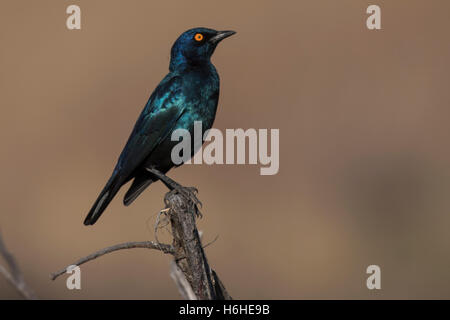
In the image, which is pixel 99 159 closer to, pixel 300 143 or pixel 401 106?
pixel 300 143

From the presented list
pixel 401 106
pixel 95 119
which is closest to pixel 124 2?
pixel 95 119

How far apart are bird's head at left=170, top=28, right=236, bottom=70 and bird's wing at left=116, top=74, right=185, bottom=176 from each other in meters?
0.48

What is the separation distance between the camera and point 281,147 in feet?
34.6

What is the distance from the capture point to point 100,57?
1164 cm

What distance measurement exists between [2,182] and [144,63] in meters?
3.05

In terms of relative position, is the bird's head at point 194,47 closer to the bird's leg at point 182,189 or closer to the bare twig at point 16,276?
the bird's leg at point 182,189

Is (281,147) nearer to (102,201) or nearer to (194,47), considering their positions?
(194,47)

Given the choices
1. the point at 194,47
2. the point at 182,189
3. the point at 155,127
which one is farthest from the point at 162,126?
the point at 194,47

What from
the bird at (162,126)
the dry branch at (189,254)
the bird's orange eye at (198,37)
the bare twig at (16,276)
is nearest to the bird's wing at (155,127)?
the bird at (162,126)

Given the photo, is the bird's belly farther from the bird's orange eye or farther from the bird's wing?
the bird's orange eye

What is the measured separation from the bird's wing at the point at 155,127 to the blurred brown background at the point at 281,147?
3.95 metres

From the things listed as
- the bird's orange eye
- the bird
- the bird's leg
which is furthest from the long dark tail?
the bird's orange eye

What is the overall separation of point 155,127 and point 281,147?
5.41 m
